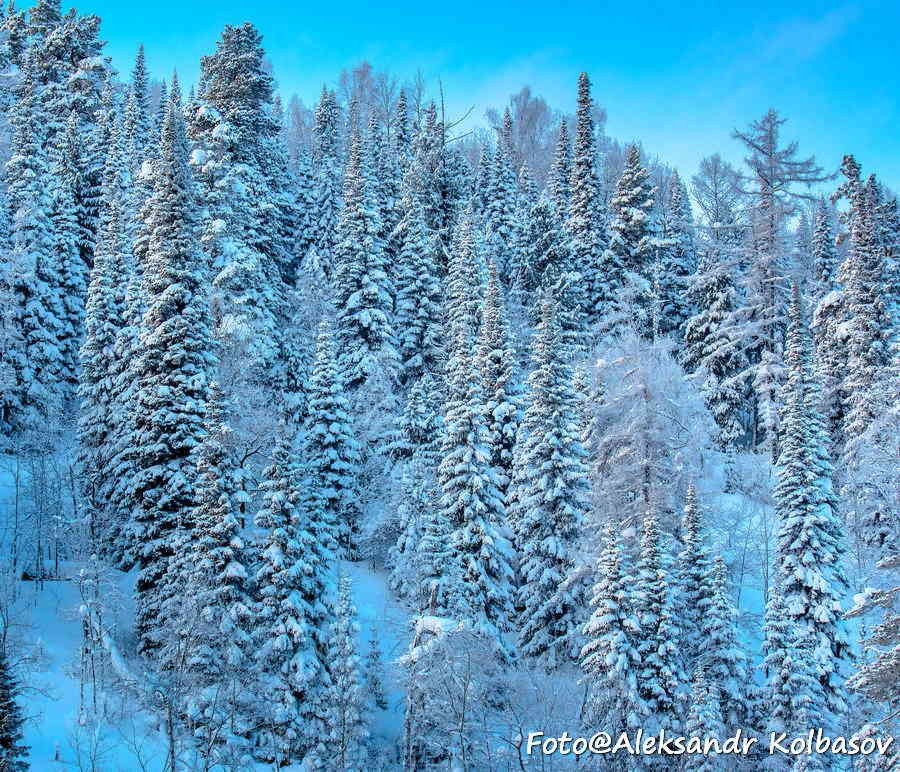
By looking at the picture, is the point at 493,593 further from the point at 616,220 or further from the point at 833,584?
the point at 616,220

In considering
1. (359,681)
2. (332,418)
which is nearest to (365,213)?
(332,418)

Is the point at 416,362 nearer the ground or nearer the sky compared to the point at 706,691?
nearer the sky

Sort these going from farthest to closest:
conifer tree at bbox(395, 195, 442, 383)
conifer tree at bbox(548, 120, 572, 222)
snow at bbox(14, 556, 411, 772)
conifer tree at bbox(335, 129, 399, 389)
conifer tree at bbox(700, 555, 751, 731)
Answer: conifer tree at bbox(548, 120, 572, 222) → conifer tree at bbox(395, 195, 442, 383) → conifer tree at bbox(335, 129, 399, 389) → conifer tree at bbox(700, 555, 751, 731) → snow at bbox(14, 556, 411, 772)

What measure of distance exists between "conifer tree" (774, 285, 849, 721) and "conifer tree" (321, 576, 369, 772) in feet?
51.8

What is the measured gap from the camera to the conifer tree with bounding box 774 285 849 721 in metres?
25.0

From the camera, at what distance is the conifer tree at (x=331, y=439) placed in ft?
116

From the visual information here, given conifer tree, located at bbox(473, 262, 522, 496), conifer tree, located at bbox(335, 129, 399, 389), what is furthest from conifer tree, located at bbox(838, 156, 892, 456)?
conifer tree, located at bbox(335, 129, 399, 389)

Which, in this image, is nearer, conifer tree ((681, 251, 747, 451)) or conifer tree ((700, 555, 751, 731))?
conifer tree ((700, 555, 751, 731))

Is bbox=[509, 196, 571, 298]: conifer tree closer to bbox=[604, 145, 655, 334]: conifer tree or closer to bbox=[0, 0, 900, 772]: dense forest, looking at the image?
bbox=[0, 0, 900, 772]: dense forest

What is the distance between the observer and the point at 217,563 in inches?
925

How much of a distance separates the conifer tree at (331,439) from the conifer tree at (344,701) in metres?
9.56

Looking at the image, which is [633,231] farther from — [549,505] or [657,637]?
[657,637]

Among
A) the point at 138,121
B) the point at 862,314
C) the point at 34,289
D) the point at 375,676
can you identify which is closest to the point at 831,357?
the point at 862,314

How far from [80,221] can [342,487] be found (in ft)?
87.4
